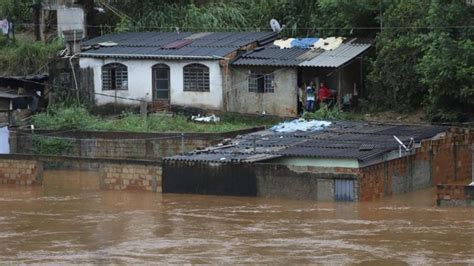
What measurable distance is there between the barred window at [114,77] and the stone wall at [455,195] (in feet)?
48.7

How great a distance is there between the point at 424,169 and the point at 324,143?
2.57 meters

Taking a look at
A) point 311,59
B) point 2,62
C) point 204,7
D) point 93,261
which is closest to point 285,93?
point 311,59

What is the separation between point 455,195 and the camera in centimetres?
2745

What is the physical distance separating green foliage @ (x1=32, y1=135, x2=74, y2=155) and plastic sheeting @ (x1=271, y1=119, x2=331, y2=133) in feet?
21.3

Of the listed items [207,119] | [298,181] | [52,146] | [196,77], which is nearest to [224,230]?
[298,181]

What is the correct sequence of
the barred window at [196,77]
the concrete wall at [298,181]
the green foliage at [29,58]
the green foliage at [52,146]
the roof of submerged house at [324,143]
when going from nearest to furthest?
the concrete wall at [298,181], the roof of submerged house at [324,143], the green foliage at [52,146], the barred window at [196,77], the green foliage at [29,58]

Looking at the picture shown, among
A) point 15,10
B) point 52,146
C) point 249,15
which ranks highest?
point 15,10

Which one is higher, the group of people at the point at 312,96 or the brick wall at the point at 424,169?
the group of people at the point at 312,96

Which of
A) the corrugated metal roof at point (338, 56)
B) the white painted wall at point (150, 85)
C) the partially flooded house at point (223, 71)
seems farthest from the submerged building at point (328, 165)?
the white painted wall at point (150, 85)

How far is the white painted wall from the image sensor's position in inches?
1511

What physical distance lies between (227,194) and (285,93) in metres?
8.62

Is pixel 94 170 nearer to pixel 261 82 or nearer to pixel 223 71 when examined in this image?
pixel 223 71

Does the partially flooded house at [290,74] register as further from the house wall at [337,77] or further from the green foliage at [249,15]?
the green foliage at [249,15]

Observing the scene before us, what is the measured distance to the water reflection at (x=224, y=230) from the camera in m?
23.4
